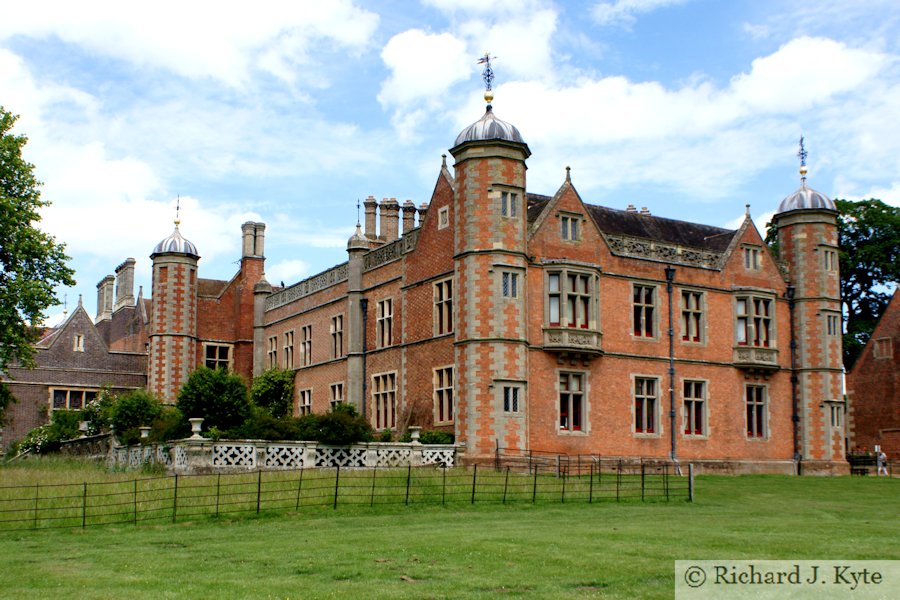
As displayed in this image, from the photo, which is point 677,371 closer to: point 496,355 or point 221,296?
point 496,355

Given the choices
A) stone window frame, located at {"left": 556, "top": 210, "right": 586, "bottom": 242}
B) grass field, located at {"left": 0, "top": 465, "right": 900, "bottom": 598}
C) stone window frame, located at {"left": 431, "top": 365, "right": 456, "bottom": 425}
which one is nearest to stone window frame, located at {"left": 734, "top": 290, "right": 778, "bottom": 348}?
stone window frame, located at {"left": 556, "top": 210, "right": 586, "bottom": 242}

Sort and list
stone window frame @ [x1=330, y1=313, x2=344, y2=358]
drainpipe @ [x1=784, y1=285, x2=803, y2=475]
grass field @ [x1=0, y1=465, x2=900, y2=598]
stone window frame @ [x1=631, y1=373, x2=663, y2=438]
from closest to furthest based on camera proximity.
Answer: grass field @ [x1=0, y1=465, x2=900, y2=598] → stone window frame @ [x1=631, y1=373, x2=663, y2=438] → drainpipe @ [x1=784, y1=285, x2=803, y2=475] → stone window frame @ [x1=330, y1=313, x2=344, y2=358]

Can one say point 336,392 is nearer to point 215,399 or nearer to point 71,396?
point 215,399

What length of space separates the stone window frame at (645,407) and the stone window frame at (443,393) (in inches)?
262

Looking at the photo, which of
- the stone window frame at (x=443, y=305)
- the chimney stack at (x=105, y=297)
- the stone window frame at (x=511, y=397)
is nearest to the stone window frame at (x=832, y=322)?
the stone window frame at (x=511, y=397)

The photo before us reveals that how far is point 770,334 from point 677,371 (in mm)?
5125

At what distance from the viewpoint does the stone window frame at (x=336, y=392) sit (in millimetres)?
44987

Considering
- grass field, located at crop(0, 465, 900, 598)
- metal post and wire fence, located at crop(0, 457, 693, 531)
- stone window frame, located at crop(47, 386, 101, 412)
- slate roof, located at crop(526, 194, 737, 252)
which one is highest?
slate roof, located at crop(526, 194, 737, 252)

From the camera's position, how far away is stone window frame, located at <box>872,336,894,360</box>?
5191 cm

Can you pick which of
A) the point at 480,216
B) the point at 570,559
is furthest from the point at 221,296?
the point at 570,559

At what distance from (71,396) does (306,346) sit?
40.9 ft

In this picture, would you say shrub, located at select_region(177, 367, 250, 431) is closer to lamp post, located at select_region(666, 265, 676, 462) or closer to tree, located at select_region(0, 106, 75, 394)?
tree, located at select_region(0, 106, 75, 394)

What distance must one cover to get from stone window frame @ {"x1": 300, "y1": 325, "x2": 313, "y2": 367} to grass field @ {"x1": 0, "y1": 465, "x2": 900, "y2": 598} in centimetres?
2339

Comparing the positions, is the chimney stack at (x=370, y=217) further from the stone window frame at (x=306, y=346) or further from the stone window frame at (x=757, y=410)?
the stone window frame at (x=757, y=410)
